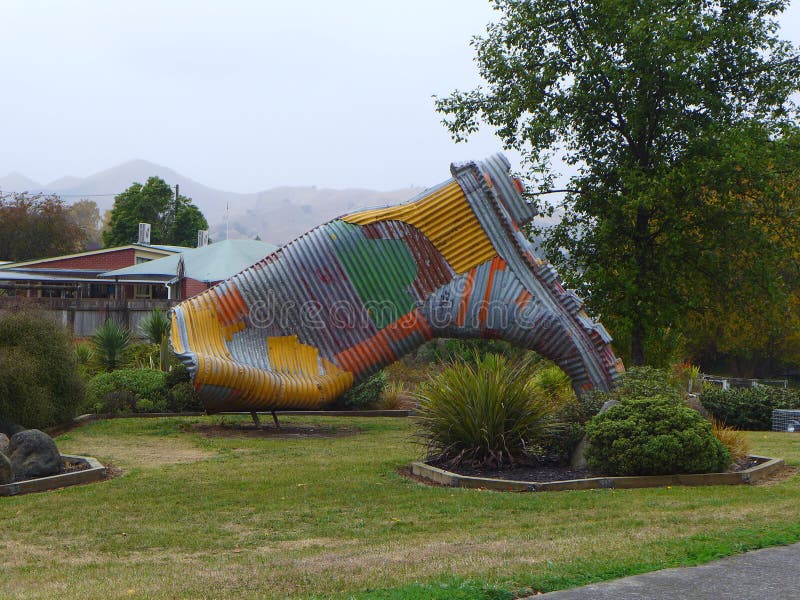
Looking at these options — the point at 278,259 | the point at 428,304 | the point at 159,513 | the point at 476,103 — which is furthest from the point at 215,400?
the point at 476,103

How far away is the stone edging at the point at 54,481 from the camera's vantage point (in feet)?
35.1

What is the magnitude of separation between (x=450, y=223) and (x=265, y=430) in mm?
5319

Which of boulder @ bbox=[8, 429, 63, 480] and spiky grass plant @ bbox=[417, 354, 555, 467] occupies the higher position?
spiky grass plant @ bbox=[417, 354, 555, 467]

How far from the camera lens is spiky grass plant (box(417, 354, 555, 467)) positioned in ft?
39.0

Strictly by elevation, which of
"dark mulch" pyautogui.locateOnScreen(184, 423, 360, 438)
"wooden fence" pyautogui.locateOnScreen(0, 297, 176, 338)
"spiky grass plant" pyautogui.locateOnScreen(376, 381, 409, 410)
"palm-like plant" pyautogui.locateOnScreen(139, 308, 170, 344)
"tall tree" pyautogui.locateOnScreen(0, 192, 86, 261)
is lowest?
"dark mulch" pyautogui.locateOnScreen(184, 423, 360, 438)

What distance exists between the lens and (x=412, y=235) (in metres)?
16.4

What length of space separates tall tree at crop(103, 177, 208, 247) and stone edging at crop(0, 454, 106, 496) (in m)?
61.5

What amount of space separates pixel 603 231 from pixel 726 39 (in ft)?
16.2

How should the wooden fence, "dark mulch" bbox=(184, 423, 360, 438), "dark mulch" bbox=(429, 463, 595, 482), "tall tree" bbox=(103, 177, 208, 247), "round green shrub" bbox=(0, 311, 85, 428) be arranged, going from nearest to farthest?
"dark mulch" bbox=(429, 463, 595, 482), "round green shrub" bbox=(0, 311, 85, 428), "dark mulch" bbox=(184, 423, 360, 438), the wooden fence, "tall tree" bbox=(103, 177, 208, 247)

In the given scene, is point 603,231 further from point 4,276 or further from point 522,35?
point 4,276

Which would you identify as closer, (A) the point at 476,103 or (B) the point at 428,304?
(B) the point at 428,304

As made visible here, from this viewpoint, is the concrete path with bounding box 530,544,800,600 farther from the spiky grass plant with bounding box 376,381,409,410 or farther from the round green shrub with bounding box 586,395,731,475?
the spiky grass plant with bounding box 376,381,409,410

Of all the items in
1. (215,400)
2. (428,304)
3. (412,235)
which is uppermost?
(412,235)

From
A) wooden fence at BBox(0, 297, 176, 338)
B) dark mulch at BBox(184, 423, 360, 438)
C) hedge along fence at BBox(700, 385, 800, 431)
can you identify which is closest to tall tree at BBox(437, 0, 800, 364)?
hedge along fence at BBox(700, 385, 800, 431)
